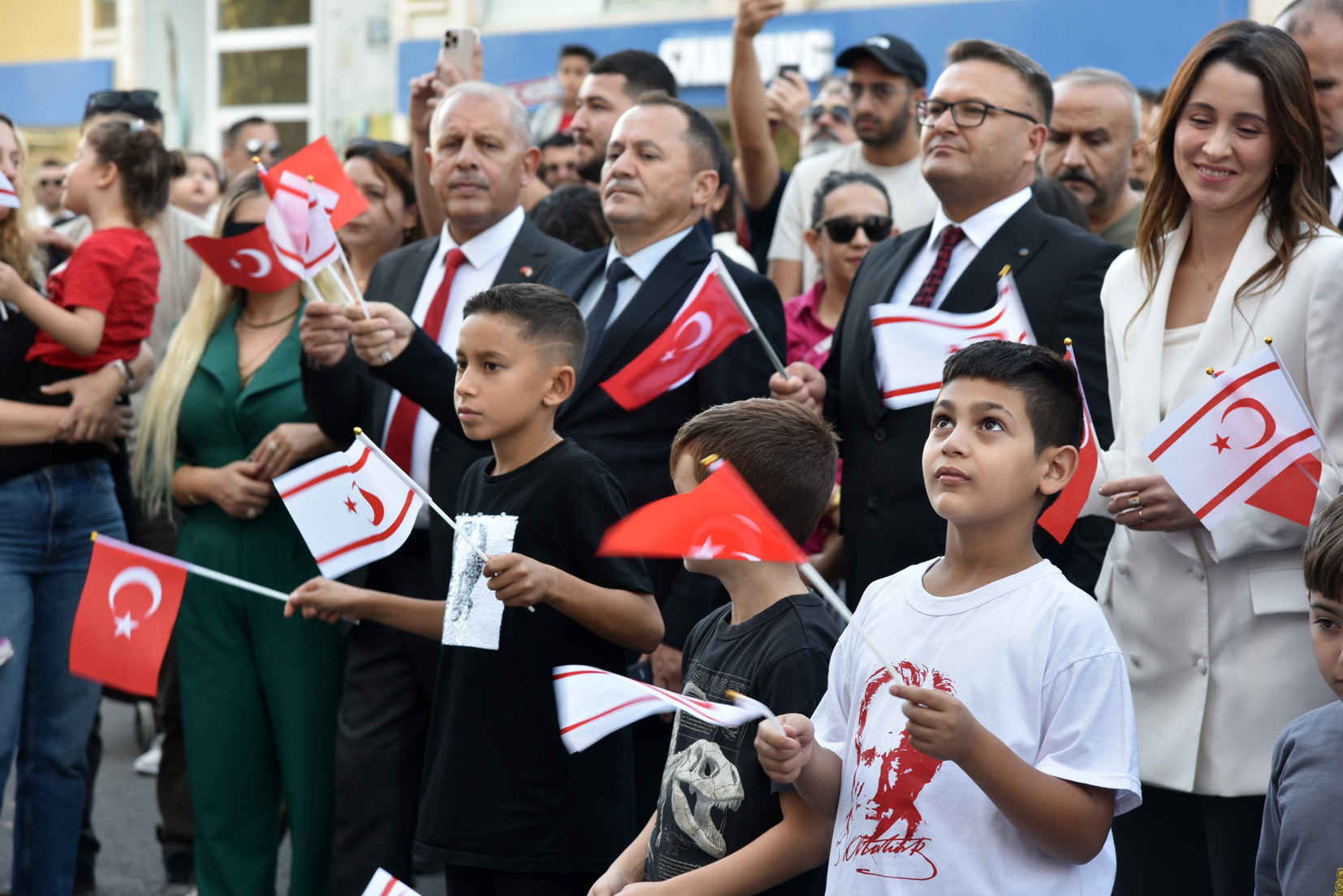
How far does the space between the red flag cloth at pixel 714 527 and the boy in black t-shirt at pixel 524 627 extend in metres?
0.78

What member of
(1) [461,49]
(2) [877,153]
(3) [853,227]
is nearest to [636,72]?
(1) [461,49]

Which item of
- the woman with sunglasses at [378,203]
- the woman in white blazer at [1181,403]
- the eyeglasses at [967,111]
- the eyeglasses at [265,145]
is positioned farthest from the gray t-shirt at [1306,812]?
the eyeglasses at [265,145]

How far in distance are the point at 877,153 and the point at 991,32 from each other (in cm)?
883

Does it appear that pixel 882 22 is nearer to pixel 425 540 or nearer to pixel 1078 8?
pixel 1078 8

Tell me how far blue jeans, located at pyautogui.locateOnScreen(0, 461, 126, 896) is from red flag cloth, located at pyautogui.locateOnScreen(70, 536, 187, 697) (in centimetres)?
68

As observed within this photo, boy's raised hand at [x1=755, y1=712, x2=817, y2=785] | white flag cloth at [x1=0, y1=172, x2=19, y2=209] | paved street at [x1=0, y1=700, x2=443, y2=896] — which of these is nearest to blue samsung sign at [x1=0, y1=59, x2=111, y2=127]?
paved street at [x1=0, y1=700, x2=443, y2=896]

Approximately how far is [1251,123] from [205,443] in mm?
3096

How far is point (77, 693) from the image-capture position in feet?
14.2

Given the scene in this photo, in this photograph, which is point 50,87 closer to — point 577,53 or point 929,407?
point 577,53

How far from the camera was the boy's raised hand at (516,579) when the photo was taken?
2.78 m

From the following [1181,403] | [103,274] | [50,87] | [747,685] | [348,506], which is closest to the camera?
[747,685]

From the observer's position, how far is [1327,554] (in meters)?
2.12

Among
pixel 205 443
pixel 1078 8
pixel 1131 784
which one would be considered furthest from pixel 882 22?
pixel 1131 784

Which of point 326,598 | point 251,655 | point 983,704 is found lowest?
point 251,655
